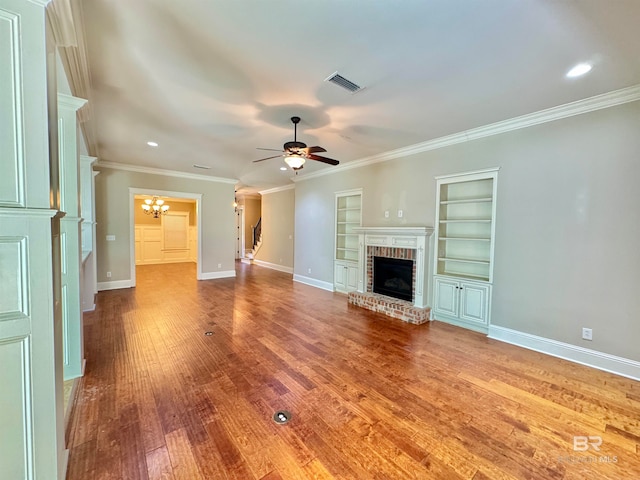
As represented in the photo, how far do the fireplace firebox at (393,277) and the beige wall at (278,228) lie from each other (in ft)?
13.3

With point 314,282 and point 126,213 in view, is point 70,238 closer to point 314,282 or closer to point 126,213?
point 126,213

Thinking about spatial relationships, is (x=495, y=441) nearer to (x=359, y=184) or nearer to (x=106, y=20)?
(x=106, y=20)

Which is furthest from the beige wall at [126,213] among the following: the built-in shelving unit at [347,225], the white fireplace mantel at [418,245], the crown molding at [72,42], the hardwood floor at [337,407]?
the white fireplace mantel at [418,245]

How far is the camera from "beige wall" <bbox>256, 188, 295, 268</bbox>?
8.84m

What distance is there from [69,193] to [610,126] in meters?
→ 5.84

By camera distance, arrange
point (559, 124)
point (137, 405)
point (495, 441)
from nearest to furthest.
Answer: point (495, 441)
point (137, 405)
point (559, 124)

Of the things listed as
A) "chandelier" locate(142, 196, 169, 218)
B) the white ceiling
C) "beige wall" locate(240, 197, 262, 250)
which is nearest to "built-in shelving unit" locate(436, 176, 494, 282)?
the white ceiling

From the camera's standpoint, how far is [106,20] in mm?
1986

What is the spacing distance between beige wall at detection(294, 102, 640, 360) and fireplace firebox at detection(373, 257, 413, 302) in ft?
4.62

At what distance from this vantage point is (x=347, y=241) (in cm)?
662

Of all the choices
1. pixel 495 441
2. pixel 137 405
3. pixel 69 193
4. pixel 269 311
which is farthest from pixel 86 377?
pixel 495 441

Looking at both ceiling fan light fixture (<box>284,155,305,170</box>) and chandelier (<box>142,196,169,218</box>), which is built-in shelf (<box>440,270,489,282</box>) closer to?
ceiling fan light fixture (<box>284,155,305,170</box>)

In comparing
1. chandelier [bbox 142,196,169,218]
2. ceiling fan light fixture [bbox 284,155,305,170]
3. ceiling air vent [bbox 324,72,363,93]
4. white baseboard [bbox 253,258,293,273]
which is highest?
ceiling air vent [bbox 324,72,363,93]

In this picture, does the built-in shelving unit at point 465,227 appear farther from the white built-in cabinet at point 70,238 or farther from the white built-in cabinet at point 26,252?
the white built-in cabinet at point 70,238
